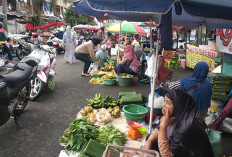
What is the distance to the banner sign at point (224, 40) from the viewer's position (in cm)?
630

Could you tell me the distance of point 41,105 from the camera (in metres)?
5.10

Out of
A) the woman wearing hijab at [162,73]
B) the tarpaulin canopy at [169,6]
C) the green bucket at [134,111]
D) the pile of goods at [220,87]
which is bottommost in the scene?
the green bucket at [134,111]

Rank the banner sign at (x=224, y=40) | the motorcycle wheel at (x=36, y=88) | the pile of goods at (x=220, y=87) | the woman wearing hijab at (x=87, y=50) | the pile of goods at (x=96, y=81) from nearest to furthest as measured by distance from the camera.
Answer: the pile of goods at (x=220, y=87)
the motorcycle wheel at (x=36, y=88)
the banner sign at (x=224, y=40)
the pile of goods at (x=96, y=81)
the woman wearing hijab at (x=87, y=50)

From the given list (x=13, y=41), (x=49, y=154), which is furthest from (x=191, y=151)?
(x=13, y=41)

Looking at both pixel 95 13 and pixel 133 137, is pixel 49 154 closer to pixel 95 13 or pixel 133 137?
pixel 133 137

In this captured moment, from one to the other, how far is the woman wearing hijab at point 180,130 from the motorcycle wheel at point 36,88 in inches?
161

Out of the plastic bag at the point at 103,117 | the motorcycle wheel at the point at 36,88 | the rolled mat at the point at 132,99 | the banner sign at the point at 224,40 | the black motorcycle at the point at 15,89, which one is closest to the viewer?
the black motorcycle at the point at 15,89

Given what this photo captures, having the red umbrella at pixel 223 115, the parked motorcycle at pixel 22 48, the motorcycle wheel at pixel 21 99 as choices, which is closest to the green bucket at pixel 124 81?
the motorcycle wheel at pixel 21 99

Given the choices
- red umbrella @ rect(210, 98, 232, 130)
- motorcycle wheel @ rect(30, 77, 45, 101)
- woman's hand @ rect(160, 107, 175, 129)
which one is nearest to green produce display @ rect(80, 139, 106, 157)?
woman's hand @ rect(160, 107, 175, 129)

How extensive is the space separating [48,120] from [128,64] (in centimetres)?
380

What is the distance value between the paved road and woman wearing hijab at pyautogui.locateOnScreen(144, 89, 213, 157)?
196 cm

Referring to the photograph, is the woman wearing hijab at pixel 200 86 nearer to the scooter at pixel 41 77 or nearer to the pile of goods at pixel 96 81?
the scooter at pixel 41 77

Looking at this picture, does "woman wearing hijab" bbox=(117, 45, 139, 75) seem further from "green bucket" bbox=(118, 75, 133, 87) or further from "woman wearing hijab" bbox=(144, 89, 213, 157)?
"woman wearing hijab" bbox=(144, 89, 213, 157)

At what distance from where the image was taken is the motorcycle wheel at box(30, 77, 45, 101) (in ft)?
17.4
